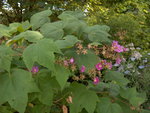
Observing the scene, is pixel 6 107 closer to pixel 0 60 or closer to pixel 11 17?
pixel 0 60

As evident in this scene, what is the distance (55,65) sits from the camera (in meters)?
1.36

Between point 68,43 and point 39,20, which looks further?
point 39,20

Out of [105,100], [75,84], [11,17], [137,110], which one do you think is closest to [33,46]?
[75,84]

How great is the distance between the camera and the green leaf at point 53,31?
1487 millimetres

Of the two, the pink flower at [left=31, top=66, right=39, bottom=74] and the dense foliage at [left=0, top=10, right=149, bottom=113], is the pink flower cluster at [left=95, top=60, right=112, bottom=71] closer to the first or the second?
the dense foliage at [left=0, top=10, right=149, bottom=113]

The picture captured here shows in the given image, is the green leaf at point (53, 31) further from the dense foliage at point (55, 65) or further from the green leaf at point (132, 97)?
the green leaf at point (132, 97)

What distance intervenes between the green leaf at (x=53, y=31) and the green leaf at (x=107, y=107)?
490 millimetres

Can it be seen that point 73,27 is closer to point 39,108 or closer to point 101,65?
point 101,65

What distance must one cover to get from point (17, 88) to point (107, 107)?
591 millimetres

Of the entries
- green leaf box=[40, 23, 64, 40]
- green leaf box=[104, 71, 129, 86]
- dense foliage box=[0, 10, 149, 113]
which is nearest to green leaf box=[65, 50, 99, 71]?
dense foliage box=[0, 10, 149, 113]

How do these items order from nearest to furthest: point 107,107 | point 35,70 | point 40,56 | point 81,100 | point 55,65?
point 40,56, point 55,65, point 35,70, point 81,100, point 107,107

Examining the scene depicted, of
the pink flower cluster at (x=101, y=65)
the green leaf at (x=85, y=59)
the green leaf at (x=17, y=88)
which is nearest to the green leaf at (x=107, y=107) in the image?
the pink flower cluster at (x=101, y=65)

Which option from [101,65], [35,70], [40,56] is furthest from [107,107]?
[40,56]

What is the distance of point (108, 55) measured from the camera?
151 centimetres
